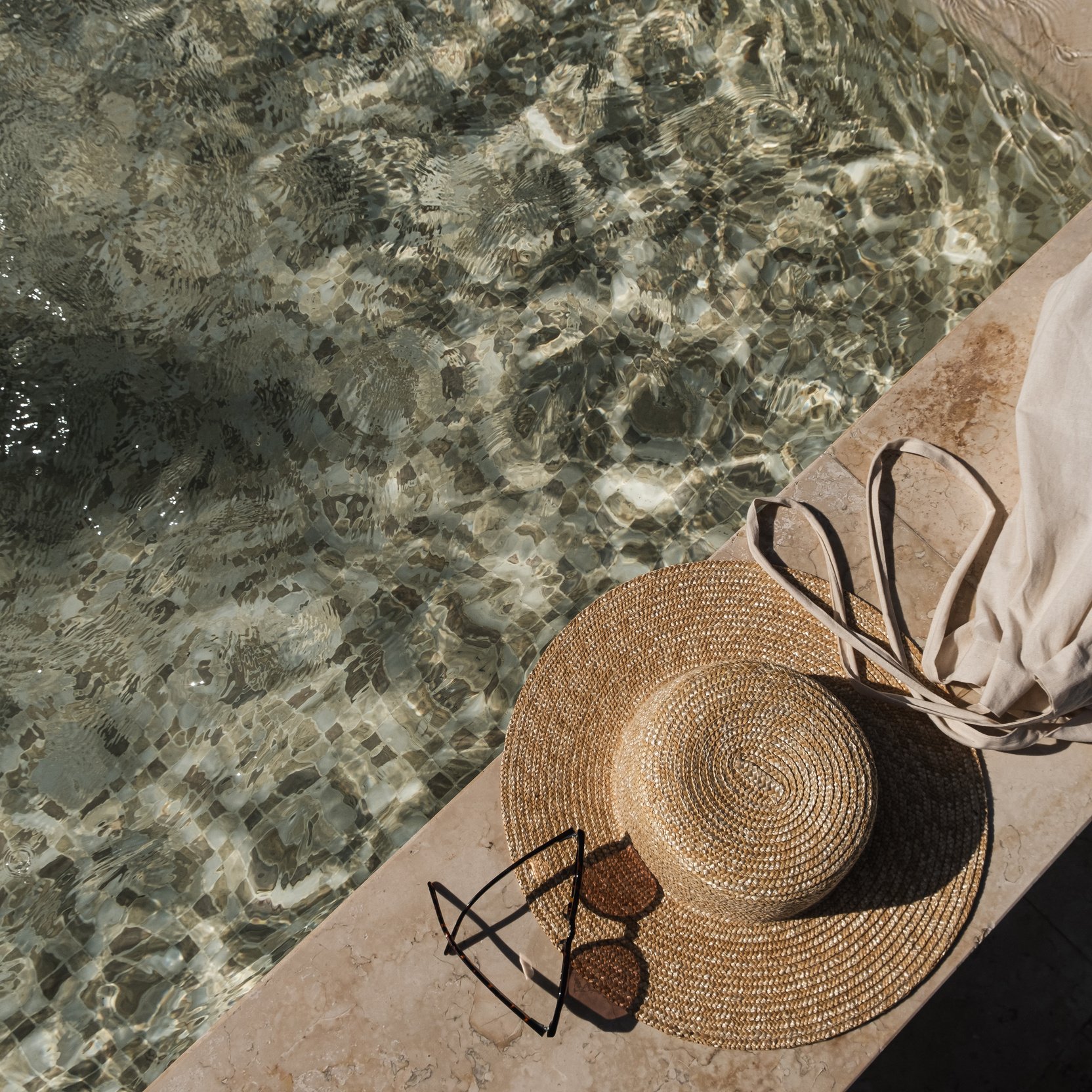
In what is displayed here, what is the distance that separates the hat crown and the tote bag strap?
311 millimetres

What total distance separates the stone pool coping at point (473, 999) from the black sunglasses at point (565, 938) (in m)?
0.06

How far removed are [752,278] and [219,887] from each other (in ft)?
7.64

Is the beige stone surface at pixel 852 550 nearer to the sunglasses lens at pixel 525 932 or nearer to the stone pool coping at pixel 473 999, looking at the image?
the stone pool coping at pixel 473 999

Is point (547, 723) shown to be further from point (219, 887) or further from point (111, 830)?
point (111, 830)

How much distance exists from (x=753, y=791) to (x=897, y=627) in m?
0.67

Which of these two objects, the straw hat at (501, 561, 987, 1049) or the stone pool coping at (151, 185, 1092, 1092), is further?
the stone pool coping at (151, 185, 1092, 1092)

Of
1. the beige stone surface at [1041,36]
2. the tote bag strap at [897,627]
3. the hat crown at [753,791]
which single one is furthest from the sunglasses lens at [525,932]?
the beige stone surface at [1041,36]

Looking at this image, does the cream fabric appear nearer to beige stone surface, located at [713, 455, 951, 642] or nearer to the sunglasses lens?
beige stone surface, located at [713, 455, 951, 642]

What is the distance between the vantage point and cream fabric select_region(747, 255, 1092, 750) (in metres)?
1.84

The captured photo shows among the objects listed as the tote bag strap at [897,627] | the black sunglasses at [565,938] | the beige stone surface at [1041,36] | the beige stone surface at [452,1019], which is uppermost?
the beige stone surface at [1041,36]

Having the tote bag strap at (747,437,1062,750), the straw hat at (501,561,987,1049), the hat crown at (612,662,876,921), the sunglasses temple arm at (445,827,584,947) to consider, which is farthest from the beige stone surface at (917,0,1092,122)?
the sunglasses temple arm at (445,827,584,947)

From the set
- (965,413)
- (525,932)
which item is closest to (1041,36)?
(965,413)

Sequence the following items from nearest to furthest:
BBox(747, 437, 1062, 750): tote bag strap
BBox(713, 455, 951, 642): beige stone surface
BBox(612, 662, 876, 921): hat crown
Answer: BBox(612, 662, 876, 921): hat crown, BBox(747, 437, 1062, 750): tote bag strap, BBox(713, 455, 951, 642): beige stone surface

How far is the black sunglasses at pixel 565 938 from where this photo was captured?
5.76ft
